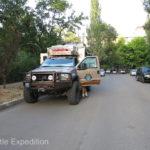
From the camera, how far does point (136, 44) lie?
5309 cm

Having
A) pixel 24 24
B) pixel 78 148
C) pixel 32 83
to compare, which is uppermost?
pixel 24 24

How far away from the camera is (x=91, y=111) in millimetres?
6102

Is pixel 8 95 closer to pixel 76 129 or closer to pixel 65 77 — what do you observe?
pixel 65 77

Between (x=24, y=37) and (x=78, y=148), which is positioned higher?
(x=24, y=37)

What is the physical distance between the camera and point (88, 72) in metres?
8.27

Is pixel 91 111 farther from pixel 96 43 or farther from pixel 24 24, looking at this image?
pixel 96 43

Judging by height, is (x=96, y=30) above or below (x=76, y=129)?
above

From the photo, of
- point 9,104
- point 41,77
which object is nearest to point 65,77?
point 41,77

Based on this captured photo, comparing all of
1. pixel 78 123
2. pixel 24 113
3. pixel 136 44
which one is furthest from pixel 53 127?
pixel 136 44

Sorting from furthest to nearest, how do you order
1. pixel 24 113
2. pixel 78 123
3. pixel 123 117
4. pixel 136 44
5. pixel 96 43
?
1. pixel 136 44
2. pixel 96 43
3. pixel 24 113
4. pixel 123 117
5. pixel 78 123

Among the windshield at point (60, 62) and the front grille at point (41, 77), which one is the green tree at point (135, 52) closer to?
the windshield at point (60, 62)

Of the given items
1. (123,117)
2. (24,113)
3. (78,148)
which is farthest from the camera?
(24,113)

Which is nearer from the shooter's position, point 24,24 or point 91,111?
point 91,111

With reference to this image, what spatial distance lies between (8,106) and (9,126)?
2.40m
